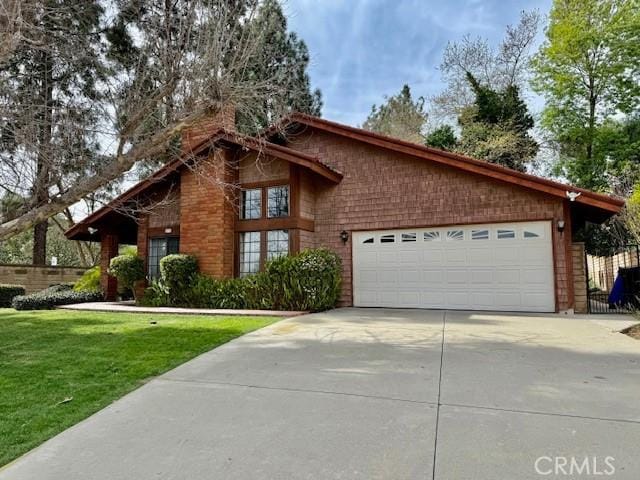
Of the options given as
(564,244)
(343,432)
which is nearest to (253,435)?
(343,432)

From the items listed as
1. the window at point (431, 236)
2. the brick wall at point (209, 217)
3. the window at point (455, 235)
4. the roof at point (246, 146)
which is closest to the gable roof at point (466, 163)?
the roof at point (246, 146)

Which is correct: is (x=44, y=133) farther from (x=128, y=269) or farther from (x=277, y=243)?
(x=277, y=243)

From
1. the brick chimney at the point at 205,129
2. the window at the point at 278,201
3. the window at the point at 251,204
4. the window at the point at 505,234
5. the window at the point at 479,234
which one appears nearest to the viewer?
the window at the point at 505,234

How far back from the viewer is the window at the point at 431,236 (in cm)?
1127

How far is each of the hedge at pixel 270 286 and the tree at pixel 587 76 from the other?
16682mm

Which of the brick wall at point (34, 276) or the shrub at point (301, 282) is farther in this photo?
the brick wall at point (34, 276)

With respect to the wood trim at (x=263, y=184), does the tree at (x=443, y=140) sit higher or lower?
higher

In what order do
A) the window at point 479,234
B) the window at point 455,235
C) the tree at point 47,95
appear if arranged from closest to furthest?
the tree at point 47,95 → the window at point 479,234 → the window at point 455,235

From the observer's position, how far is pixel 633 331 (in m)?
7.25

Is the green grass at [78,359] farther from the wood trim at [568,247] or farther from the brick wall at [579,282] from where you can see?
the brick wall at [579,282]

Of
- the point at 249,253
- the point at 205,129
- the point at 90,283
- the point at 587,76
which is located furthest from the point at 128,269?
the point at 587,76

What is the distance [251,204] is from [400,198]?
4479 millimetres

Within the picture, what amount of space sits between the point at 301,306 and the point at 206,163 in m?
5.14

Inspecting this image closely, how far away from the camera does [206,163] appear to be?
39.9ft
